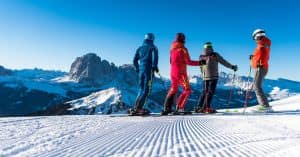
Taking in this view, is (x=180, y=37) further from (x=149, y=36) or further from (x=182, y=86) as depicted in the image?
(x=182, y=86)

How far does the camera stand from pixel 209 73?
14.8 metres

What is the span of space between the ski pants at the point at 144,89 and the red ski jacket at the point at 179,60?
86 cm

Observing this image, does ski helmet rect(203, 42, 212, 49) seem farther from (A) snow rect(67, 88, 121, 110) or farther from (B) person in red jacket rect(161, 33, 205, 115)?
(A) snow rect(67, 88, 121, 110)

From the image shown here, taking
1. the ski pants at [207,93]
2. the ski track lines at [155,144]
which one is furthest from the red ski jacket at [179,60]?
the ski track lines at [155,144]

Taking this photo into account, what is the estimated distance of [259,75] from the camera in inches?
540

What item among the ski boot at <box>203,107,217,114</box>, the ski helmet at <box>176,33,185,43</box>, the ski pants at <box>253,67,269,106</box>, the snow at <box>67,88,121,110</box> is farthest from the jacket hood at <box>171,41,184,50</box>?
the snow at <box>67,88,121,110</box>

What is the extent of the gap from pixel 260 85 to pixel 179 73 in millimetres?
2805

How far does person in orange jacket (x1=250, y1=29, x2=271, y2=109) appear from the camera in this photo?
1353cm

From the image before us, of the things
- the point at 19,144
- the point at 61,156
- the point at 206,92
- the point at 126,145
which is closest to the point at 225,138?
the point at 126,145

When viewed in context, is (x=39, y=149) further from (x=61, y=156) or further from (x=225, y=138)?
(x=225, y=138)

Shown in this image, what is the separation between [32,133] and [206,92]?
8.49 m

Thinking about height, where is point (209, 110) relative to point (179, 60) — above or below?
below

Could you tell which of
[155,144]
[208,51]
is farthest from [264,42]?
[155,144]

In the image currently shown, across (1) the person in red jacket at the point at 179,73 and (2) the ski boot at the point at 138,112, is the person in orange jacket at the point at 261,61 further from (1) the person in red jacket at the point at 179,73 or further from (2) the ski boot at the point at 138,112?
(2) the ski boot at the point at 138,112
